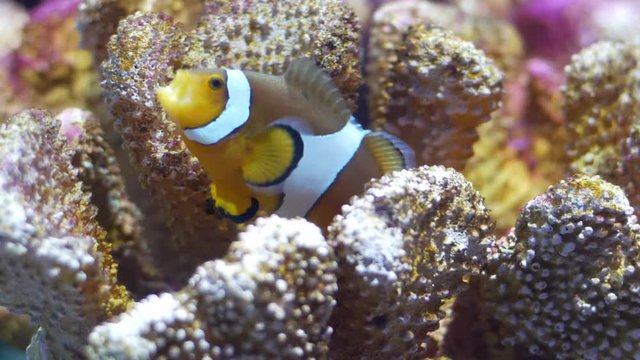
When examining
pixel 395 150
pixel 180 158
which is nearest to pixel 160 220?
pixel 180 158

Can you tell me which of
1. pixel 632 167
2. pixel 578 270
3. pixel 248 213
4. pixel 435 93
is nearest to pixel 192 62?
pixel 248 213

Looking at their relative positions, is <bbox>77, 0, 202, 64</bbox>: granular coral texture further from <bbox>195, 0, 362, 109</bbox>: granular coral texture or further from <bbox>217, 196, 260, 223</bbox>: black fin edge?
<bbox>217, 196, 260, 223</bbox>: black fin edge

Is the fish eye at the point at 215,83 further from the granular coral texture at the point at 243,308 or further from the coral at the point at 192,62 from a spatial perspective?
the granular coral texture at the point at 243,308

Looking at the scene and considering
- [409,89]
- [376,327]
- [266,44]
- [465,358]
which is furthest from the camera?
[409,89]

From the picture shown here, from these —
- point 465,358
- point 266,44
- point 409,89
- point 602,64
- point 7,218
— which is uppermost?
point 602,64

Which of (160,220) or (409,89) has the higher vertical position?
(409,89)

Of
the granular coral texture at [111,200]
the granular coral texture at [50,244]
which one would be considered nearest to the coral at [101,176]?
the granular coral texture at [111,200]

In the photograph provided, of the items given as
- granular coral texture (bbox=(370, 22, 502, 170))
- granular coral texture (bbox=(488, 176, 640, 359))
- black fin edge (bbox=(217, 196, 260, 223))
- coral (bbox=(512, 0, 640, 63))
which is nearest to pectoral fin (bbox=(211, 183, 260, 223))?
black fin edge (bbox=(217, 196, 260, 223))

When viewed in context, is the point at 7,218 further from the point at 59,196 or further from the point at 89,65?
the point at 89,65
